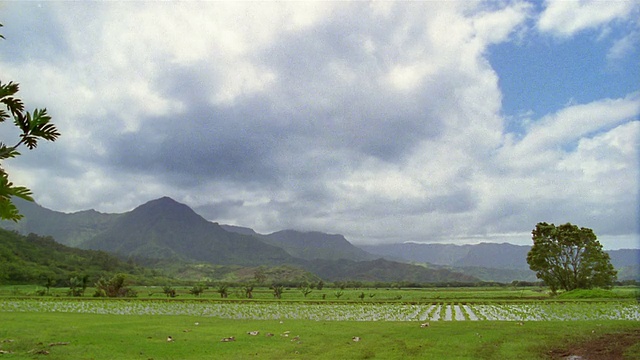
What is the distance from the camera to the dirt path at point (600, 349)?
17188 mm

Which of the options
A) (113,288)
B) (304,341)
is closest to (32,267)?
(113,288)

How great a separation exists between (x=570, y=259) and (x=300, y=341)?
6967 centimetres

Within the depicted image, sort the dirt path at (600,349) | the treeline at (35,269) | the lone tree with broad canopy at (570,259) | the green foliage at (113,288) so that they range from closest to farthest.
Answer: the dirt path at (600,349) → the lone tree with broad canopy at (570,259) → the green foliage at (113,288) → the treeline at (35,269)

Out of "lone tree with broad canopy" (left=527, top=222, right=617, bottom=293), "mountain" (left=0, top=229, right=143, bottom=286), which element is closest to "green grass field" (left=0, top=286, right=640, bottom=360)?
"lone tree with broad canopy" (left=527, top=222, right=617, bottom=293)

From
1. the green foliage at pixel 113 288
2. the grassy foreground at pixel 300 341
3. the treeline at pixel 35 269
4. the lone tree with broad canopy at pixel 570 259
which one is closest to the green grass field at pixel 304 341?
the grassy foreground at pixel 300 341

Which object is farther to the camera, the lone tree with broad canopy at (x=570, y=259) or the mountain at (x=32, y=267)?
the mountain at (x=32, y=267)

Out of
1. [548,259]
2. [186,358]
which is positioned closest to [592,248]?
[548,259]

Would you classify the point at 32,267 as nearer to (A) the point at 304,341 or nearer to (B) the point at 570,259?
(A) the point at 304,341

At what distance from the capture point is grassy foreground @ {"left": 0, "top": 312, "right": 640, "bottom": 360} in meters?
19.2

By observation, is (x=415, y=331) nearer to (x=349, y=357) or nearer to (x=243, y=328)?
(x=349, y=357)

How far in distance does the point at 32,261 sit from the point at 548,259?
20390 cm

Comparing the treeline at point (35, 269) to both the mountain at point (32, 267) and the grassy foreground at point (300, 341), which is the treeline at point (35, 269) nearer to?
the mountain at point (32, 267)

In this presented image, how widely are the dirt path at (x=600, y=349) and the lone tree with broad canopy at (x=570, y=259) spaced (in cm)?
6008

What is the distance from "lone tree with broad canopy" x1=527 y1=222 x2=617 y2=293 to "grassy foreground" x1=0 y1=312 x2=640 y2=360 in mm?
54260
